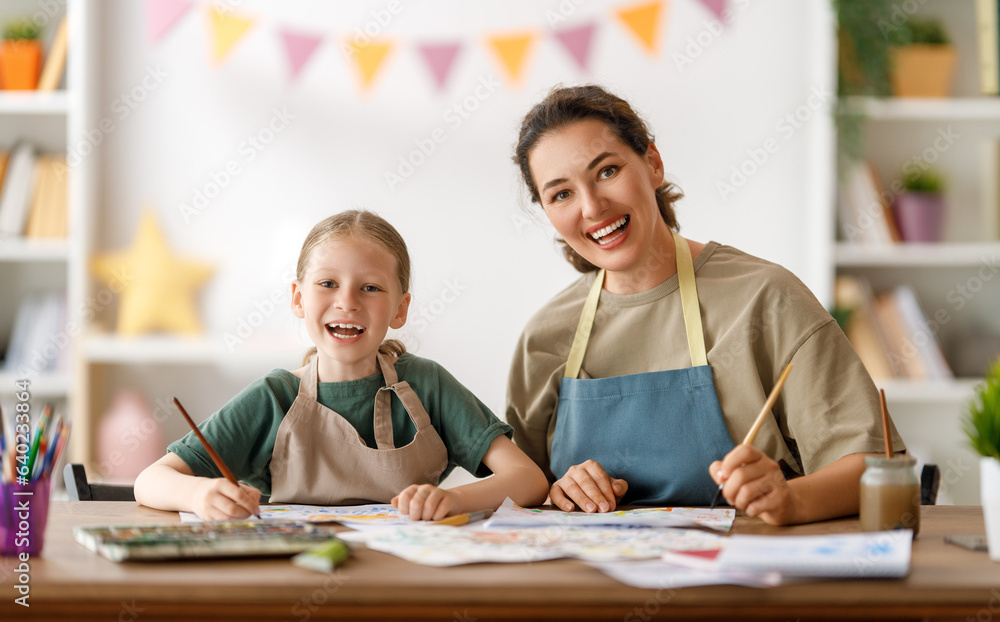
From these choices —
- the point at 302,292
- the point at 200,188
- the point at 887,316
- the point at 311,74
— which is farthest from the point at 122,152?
the point at 887,316

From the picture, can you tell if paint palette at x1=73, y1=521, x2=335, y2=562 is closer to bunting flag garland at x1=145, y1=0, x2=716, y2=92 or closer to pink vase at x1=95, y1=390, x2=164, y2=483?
pink vase at x1=95, y1=390, x2=164, y2=483

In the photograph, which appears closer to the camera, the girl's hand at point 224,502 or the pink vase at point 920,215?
the girl's hand at point 224,502

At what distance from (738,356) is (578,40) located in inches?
76.0

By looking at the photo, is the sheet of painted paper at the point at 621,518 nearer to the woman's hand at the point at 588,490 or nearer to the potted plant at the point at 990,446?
the woman's hand at the point at 588,490

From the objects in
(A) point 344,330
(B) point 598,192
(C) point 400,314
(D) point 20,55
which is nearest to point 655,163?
(B) point 598,192

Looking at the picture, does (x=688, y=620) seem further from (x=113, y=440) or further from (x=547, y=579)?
(x=113, y=440)

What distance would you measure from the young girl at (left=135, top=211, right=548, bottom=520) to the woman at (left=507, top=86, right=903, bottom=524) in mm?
161

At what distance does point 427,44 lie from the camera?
3062 mm

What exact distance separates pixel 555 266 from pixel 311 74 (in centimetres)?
108

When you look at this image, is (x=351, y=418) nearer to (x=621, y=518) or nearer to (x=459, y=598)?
(x=621, y=518)

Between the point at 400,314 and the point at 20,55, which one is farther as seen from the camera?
the point at 20,55

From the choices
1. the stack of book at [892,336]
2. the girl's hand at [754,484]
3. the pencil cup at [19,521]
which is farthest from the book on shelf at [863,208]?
the pencil cup at [19,521]

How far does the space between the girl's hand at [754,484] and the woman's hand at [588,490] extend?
224mm

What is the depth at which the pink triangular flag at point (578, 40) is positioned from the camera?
119 inches
